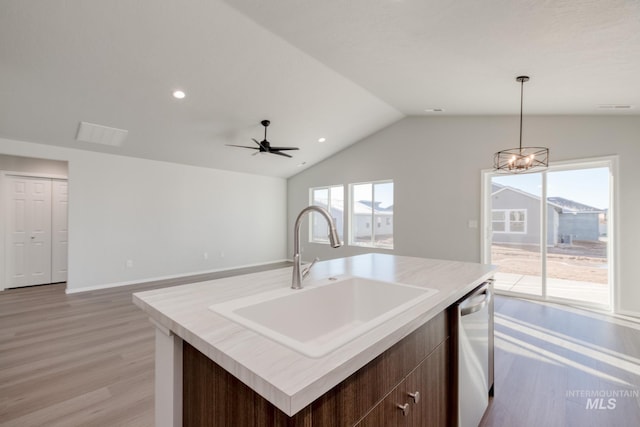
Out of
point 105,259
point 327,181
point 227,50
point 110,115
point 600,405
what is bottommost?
point 600,405

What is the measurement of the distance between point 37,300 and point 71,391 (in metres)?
3.22

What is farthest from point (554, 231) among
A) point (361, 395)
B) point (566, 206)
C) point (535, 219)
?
point (361, 395)

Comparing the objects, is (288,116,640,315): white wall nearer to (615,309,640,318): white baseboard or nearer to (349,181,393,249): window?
(615,309,640,318): white baseboard

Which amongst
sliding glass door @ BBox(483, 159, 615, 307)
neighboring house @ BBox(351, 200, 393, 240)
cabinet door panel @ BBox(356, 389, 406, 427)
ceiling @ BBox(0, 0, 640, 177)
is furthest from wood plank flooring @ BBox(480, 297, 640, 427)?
neighboring house @ BBox(351, 200, 393, 240)

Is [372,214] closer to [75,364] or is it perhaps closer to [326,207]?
[326,207]

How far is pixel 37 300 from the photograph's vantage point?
13.8 ft

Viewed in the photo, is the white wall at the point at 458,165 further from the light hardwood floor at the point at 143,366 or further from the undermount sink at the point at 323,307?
the undermount sink at the point at 323,307

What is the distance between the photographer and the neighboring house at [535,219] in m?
3.97

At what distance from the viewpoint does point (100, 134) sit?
4.25m

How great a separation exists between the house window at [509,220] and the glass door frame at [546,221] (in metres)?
0.09

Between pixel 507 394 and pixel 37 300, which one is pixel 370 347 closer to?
pixel 507 394

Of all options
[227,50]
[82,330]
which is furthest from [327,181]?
[82,330]

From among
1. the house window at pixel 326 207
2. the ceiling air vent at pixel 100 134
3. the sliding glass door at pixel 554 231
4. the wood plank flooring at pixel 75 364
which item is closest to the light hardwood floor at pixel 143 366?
the wood plank flooring at pixel 75 364

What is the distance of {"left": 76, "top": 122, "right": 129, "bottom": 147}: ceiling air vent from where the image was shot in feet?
13.4
